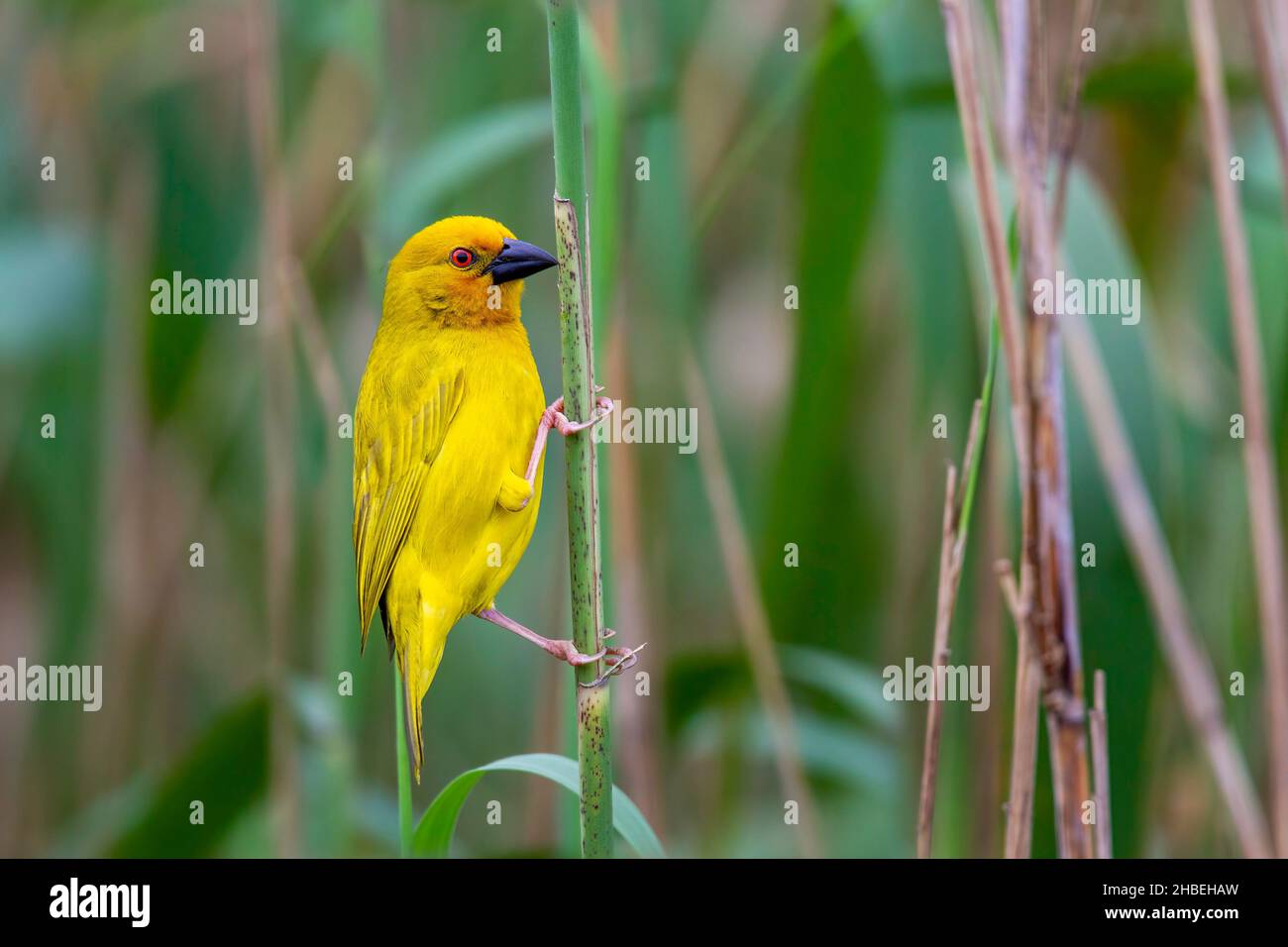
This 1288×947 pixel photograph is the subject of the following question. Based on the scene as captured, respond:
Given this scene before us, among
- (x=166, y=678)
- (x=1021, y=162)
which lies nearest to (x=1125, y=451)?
(x=1021, y=162)

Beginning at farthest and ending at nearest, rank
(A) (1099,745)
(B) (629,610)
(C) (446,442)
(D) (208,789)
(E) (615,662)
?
(B) (629,610), (D) (208,789), (C) (446,442), (E) (615,662), (A) (1099,745)

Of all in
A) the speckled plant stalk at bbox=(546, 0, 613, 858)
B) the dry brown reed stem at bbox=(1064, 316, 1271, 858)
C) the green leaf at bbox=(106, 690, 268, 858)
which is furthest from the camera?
the green leaf at bbox=(106, 690, 268, 858)

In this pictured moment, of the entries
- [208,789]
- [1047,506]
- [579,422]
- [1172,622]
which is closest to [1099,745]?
[1172,622]

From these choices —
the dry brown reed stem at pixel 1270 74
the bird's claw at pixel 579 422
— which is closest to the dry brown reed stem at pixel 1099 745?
the bird's claw at pixel 579 422

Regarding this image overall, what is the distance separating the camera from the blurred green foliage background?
2082 mm

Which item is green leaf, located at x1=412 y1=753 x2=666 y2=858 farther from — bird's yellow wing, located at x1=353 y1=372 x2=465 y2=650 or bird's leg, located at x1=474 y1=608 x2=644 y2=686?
bird's yellow wing, located at x1=353 y1=372 x2=465 y2=650

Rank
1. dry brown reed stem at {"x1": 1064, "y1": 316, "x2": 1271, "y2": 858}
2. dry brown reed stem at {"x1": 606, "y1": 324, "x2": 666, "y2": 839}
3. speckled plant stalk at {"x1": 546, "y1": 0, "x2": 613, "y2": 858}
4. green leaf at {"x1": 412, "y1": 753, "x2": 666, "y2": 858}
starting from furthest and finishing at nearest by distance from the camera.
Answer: dry brown reed stem at {"x1": 606, "y1": 324, "x2": 666, "y2": 839} → dry brown reed stem at {"x1": 1064, "y1": 316, "x2": 1271, "y2": 858} → green leaf at {"x1": 412, "y1": 753, "x2": 666, "y2": 858} → speckled plant stalk at {"x1": 546, "y1": 0, "x2": 613, "y2": 858}

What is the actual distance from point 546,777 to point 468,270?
892 mm

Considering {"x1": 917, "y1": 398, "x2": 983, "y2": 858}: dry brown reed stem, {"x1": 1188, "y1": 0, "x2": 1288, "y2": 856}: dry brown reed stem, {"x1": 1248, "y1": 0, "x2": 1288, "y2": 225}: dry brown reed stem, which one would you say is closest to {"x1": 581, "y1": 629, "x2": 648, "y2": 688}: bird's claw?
{"x1": 917, "y1": 398, "x2": 983, "y2": 858}: dry brown reed stem

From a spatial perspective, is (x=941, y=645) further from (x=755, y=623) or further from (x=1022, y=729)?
(x=755, y=623)

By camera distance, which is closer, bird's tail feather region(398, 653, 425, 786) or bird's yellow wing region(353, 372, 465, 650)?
bird's tail feather region(398, 653, 425, 786)

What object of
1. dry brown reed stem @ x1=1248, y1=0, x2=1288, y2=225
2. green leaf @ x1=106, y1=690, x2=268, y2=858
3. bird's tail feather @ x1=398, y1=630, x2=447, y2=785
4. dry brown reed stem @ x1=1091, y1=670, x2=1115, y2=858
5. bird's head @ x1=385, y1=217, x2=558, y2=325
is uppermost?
dry brown reed stem @ x1=1248, y1=0, x2=1288, y2=225

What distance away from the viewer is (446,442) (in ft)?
6.21

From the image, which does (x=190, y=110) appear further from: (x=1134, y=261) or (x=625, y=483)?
(x=1134, y=261)
